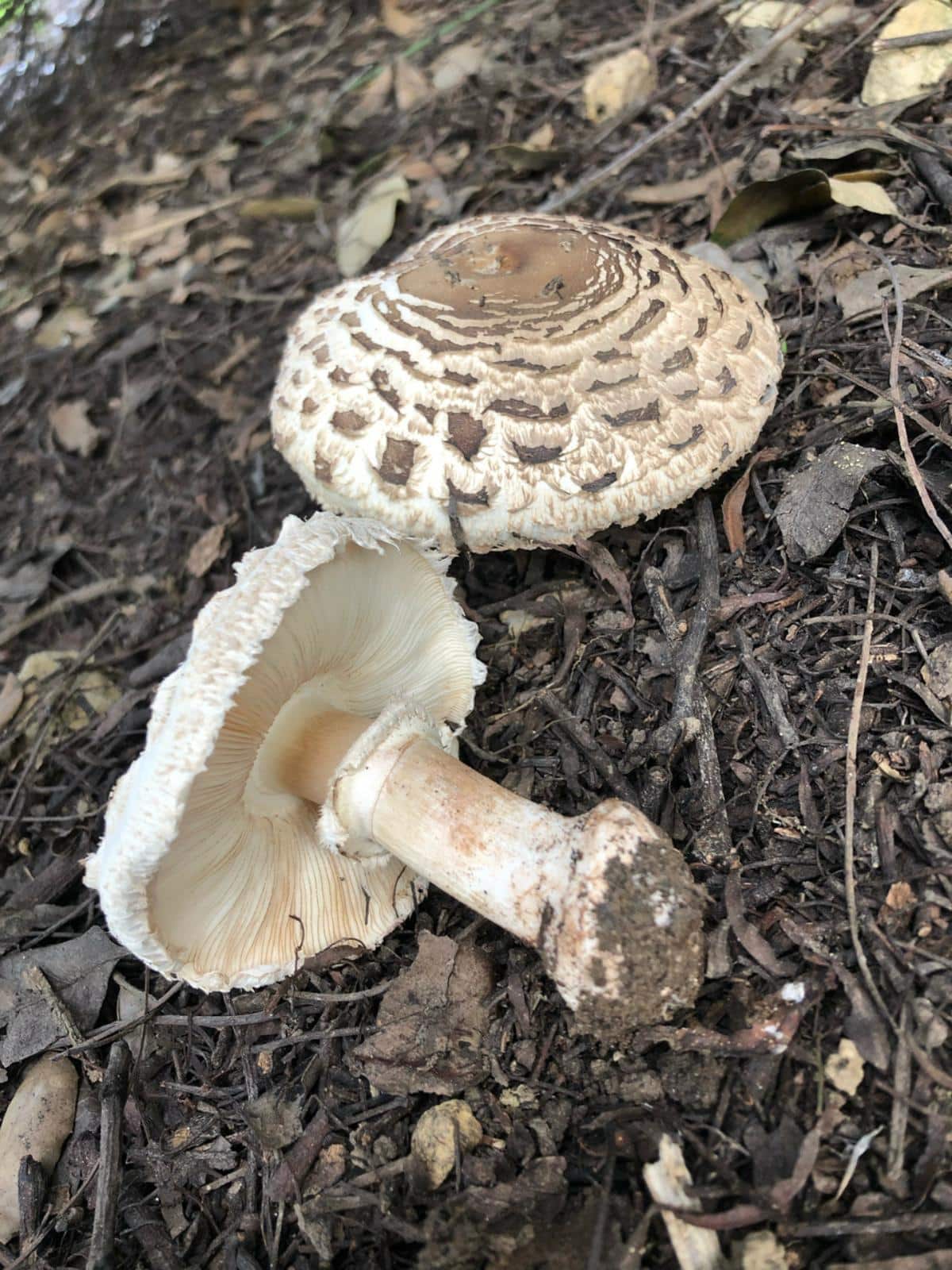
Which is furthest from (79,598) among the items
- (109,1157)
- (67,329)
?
(109,1157)

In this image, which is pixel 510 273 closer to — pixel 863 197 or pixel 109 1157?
pixel 863 197

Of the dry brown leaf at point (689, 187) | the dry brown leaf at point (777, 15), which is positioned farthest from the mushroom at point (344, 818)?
the dry brown leaf at point (777, 15)

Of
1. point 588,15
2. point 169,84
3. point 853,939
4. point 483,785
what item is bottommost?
point 853,939

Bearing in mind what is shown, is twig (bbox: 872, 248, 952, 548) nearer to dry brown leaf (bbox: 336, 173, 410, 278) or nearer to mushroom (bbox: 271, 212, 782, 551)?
mushroom (bbox: 271, 212, 782, 551)

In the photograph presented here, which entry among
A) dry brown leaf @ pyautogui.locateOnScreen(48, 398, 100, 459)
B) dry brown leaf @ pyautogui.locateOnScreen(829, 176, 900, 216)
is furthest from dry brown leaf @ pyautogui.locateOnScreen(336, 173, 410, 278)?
dry brown leaf @ pyautogui.locateOnScreen(829, 176, 900, 216)

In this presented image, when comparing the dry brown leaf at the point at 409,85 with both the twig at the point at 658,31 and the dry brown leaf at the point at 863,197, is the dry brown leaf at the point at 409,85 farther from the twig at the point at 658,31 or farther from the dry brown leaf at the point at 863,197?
the dry brown leaf at the point at 863,197

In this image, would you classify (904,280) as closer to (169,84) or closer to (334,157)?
(334,157)

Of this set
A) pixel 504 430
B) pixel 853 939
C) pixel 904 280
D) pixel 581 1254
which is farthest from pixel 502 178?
pixel 581 1254
